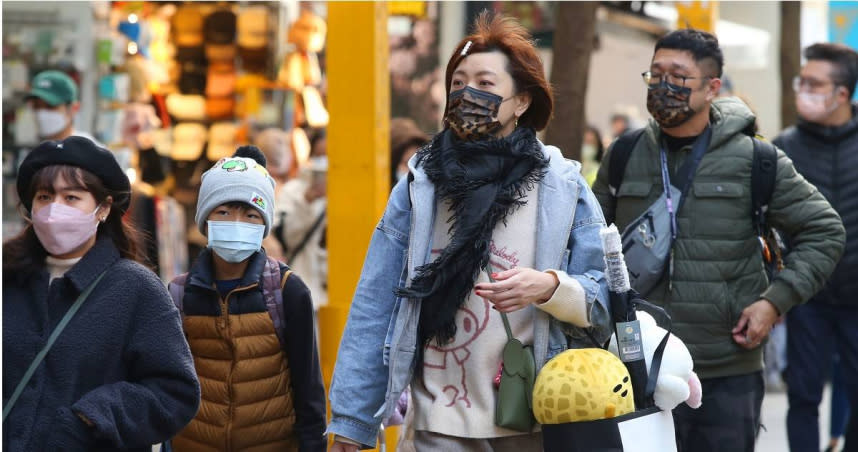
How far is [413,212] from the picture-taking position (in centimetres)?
425

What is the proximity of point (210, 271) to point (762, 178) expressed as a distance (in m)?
2.30

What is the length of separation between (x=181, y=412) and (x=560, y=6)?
16.4ft

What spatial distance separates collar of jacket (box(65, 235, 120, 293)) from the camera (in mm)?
4035

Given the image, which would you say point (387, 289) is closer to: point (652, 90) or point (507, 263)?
point (507, 263)

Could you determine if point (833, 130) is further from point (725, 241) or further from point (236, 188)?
point (236, 188)

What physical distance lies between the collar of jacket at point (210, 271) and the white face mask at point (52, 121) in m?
3.74

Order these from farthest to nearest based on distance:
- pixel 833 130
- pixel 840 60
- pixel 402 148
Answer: pixel 402 148 → pixel 840 60 → pixel 833 130

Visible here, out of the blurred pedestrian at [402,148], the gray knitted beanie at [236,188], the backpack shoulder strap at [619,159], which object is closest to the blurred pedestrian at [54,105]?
the blurred pedestrian at [402,148]

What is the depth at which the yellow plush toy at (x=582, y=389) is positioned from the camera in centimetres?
386

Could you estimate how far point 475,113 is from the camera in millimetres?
4266

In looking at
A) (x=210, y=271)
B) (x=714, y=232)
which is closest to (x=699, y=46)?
(x=714, y=232)

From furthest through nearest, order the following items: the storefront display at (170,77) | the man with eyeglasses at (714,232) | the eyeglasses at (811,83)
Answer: the storefront display at (170,77) → the eyeglasses at (811,83) → the man with eyeglasses at (714,232)

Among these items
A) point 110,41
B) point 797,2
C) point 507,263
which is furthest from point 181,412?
point 797,2

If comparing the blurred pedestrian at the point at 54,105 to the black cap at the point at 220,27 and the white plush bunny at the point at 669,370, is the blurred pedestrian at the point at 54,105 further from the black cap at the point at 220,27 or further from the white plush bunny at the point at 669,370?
the black cap at the point at 220,27
